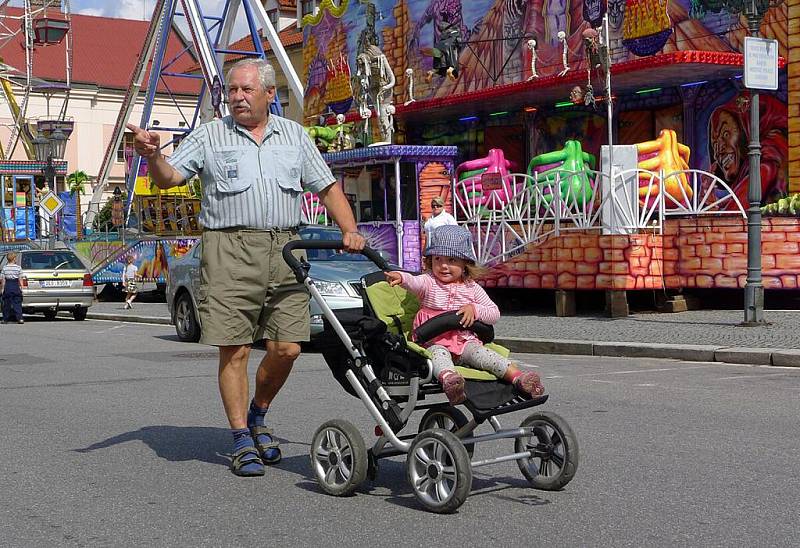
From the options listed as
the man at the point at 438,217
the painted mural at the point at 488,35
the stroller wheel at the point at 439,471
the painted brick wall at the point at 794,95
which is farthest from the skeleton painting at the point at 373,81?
the stroller wheel at the point at 439,471

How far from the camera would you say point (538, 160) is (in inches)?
944

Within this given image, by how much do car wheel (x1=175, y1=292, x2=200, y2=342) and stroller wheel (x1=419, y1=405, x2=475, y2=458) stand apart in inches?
441

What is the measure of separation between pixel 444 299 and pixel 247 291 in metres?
1.07

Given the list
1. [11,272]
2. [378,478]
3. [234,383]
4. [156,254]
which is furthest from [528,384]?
[156,254]

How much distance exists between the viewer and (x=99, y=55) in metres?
79.2

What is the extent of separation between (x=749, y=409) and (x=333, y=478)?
160 inches

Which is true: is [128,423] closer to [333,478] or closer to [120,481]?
[120,481]

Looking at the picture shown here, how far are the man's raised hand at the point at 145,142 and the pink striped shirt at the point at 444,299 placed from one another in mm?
1371

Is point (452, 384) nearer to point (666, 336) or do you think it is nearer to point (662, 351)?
point (662, 351)

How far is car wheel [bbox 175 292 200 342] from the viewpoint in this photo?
1698cm

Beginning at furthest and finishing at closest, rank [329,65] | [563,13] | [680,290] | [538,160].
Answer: [329,65] < [563,13] < [538,160] < [680,290]

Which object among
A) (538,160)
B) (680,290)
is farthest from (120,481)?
(538,160)

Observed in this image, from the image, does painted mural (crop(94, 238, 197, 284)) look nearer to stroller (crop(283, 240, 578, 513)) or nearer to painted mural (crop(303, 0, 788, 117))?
painted mural (crop(303, 0, 788, 117))

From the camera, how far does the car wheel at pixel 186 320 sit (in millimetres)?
16984
